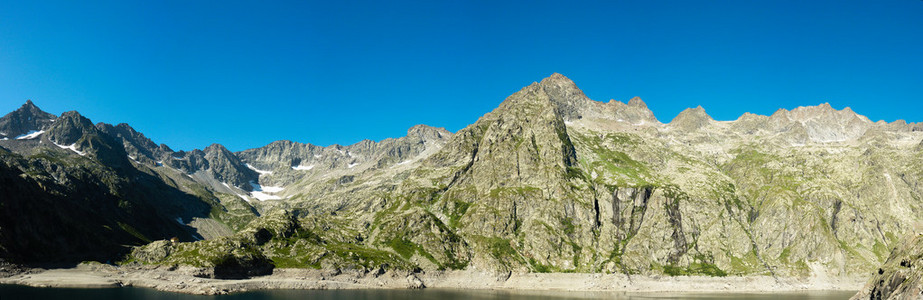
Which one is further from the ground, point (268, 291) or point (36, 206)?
point (36, 206)

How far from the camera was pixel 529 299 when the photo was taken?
166 metres

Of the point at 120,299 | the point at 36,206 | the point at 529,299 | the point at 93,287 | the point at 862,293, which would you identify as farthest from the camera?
the point at 36,206

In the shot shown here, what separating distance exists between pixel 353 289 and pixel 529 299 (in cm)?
7746

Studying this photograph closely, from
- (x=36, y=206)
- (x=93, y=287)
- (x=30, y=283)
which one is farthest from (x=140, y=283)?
(x=36, y=206)

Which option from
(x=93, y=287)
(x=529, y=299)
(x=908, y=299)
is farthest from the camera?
(x=529, y=299)

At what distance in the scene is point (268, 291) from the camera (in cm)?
17325

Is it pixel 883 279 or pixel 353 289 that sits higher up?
pixel 883 279

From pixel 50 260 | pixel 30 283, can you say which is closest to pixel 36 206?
pixel 50 260

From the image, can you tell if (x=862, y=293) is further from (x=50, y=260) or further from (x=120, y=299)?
(x=50, y=260)

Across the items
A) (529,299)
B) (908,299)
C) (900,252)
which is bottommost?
(529,299)

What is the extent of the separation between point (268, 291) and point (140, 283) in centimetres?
4702

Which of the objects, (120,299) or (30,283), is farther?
(30,283)

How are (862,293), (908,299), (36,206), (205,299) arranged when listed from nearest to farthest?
1. (908,299)
2. (862,293)
3. (205,299)
4. (36,206)

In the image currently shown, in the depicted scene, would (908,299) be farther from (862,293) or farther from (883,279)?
(862,293)
